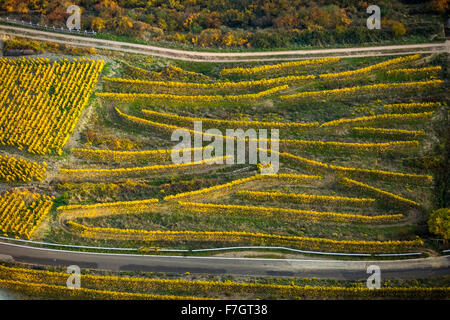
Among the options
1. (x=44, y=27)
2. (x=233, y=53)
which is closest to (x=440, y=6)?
(x=233, y=53)

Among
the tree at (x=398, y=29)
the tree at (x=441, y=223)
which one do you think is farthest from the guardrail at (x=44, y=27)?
the tree at (x=441, y=223)

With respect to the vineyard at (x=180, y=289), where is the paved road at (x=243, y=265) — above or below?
above

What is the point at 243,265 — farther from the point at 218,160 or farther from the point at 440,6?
the point at 440,6

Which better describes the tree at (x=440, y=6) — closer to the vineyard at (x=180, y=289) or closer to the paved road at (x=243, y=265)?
the paved road at (x=243, y=265)

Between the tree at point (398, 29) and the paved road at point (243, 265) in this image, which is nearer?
the paved road at point (243, 265)

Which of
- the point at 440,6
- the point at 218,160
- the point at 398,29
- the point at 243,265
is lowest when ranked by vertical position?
the point at 243,265

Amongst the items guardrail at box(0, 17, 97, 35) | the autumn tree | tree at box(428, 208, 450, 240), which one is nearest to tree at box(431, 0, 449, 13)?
tree at box(428, 208, 450, 240)

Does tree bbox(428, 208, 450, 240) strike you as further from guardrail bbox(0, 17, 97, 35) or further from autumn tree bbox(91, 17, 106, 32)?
guardrail bbox(0, 17, 97, 35)
